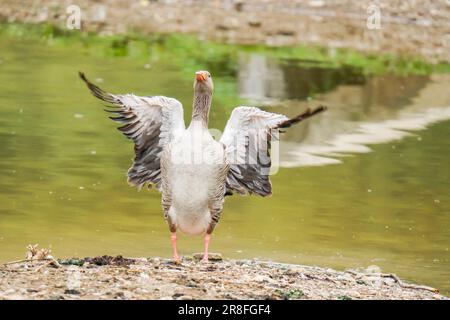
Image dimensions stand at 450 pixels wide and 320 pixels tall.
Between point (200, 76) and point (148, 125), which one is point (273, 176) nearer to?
point (148, 125)

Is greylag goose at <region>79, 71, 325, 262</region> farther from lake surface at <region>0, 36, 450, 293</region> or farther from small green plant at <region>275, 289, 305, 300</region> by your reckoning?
lake surface at <region>0, 36, 450, 293</region>

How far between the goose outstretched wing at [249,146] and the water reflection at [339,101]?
15.6 ft

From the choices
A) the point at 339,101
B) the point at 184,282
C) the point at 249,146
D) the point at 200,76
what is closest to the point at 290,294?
the point at 184,282

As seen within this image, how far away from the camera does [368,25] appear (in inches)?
1004

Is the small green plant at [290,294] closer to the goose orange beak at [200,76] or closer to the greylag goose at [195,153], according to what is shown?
the greylag goose at [195,153]

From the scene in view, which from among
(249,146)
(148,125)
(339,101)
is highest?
(148,125)

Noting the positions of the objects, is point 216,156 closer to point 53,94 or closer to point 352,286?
point 352,286

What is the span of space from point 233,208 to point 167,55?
9.08 meters

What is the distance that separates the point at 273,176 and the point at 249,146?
4.25 meters

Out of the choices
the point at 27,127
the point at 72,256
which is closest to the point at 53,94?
the point at 27,127

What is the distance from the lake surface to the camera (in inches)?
398

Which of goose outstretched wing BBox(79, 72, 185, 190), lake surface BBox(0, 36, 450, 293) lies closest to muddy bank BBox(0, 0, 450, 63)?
lake surface BBox(0, 36, 450, 293)

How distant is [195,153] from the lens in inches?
313

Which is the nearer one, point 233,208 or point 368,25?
point 233,208
